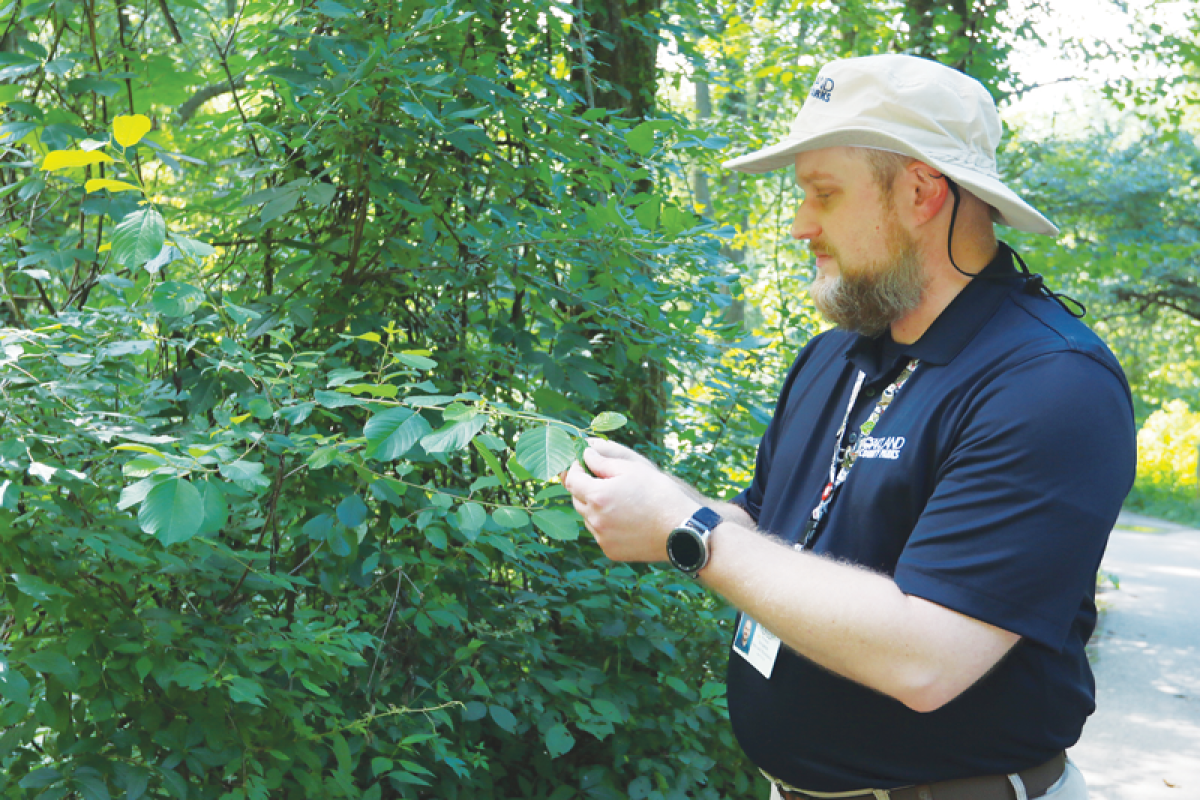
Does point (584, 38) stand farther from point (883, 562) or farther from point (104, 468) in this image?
point (883, 562)

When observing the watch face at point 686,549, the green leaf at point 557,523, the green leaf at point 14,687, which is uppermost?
the watch face at point 686,549

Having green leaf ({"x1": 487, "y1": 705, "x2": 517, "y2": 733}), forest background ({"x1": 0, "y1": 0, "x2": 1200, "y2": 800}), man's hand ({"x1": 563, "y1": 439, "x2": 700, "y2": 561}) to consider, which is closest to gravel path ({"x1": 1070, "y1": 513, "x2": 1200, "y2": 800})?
forest background ({"x1": 0, "y1": 0, "x2": 1200, "y2": 800})

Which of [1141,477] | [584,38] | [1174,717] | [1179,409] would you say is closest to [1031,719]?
[584,38]

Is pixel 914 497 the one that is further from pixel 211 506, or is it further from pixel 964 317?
pixel 211 506

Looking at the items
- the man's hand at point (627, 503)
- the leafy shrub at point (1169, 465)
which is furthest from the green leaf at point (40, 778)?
the leafy shrub at point (1169, 465)

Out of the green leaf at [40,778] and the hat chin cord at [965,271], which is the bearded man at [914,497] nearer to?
the hat chin cord at [965,271]

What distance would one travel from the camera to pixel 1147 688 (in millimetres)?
6953

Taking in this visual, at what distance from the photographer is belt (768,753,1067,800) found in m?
1.56

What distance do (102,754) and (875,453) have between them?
1.81 m

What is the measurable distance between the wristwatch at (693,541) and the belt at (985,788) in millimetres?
579

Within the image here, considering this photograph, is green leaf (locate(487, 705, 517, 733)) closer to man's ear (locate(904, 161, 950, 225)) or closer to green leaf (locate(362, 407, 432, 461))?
green leaf (locate(362, 407, 432, 461))

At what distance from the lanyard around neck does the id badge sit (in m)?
0.20

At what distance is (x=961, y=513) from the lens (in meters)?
1.38

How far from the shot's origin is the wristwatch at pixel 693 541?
4.82 ft
